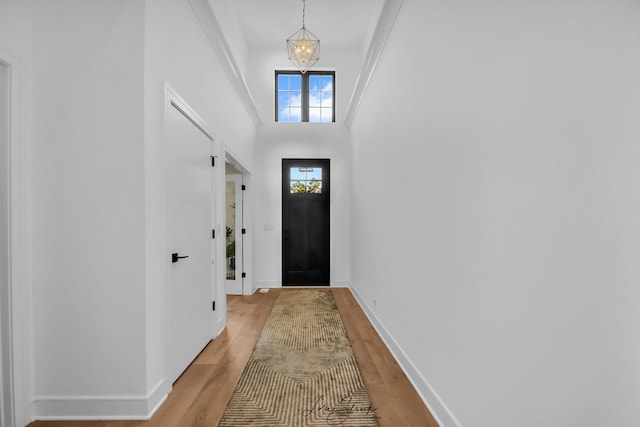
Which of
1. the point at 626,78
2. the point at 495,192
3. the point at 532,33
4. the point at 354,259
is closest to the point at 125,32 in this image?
the point at 532,33

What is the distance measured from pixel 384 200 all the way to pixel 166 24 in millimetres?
2299

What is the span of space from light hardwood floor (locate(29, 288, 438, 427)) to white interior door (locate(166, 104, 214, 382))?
17cm

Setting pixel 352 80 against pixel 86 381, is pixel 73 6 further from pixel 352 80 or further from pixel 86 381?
pixel 352 80

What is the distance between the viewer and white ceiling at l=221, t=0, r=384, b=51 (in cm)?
418

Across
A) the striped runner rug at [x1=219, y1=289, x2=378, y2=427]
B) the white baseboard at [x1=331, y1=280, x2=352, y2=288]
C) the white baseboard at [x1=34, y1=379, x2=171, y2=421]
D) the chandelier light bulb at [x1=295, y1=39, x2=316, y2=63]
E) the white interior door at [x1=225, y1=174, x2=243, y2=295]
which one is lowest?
the white baseboard at [x1=331, y1=280, x2=352, y2=288]

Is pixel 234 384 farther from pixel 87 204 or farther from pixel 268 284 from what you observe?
pixel 268 284

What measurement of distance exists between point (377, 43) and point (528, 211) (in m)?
2.73

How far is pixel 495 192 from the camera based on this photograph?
125cm

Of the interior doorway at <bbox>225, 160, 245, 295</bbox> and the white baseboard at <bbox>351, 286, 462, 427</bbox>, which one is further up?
the interior doorway at <bbox>225, 160, 245, 295</bbox>

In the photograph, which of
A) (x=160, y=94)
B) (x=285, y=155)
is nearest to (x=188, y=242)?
(x=160, y=94)

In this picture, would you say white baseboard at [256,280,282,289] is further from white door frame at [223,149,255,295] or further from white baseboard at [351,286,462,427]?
white baseboard at [351,286,462,427]

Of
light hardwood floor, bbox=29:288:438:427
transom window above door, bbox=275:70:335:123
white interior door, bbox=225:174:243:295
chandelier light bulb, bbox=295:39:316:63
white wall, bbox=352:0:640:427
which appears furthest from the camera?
transom window above door, bbox=275:70:335:123

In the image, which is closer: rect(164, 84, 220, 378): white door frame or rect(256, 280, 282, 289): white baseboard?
rect(164, 84, 220, 378): white door frame

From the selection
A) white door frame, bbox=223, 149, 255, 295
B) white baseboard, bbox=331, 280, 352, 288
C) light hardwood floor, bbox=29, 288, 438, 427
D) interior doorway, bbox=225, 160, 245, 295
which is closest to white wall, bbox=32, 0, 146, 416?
light hardwood floor, bbox=29, 288, 438, 427
